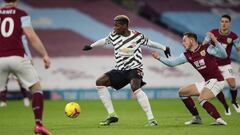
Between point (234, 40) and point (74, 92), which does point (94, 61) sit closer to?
point (74, 92)

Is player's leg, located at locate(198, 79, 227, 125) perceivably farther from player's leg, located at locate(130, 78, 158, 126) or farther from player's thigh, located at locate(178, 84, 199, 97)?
player's leg, located at locate(130, 78, 158, 126)

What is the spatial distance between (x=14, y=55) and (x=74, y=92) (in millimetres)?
13833

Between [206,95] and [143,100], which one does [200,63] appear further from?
[143,100]

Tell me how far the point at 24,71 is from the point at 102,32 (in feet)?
54.9

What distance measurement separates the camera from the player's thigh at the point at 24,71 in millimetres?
9742

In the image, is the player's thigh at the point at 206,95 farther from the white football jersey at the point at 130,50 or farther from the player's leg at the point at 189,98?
the white football jersey at the point at 130,50

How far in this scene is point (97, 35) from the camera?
86.0ft

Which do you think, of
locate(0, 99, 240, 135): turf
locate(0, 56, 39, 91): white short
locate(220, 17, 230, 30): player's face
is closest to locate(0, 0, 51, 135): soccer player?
locate(0, 56, 39, 91): white short

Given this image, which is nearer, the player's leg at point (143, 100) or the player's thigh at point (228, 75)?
the player's leg at point (143, 100)

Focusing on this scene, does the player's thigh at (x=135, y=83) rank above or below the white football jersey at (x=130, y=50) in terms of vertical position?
below

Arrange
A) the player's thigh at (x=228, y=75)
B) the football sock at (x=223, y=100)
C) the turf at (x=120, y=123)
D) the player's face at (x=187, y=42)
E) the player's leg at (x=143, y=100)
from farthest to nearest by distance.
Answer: the player's thigh at (x=228, y=75) → the football sock at (x=223, y=100) → the player's face at (x=187, y=42) → the player's leg at (x=143, y=100) → the turf at (x=120, y=123)

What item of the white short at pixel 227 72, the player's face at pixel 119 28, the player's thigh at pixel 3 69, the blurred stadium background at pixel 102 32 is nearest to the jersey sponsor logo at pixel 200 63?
the player's face at pixel 119 28

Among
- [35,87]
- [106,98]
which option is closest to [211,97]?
[106,98]

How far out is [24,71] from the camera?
9773 millimetres
